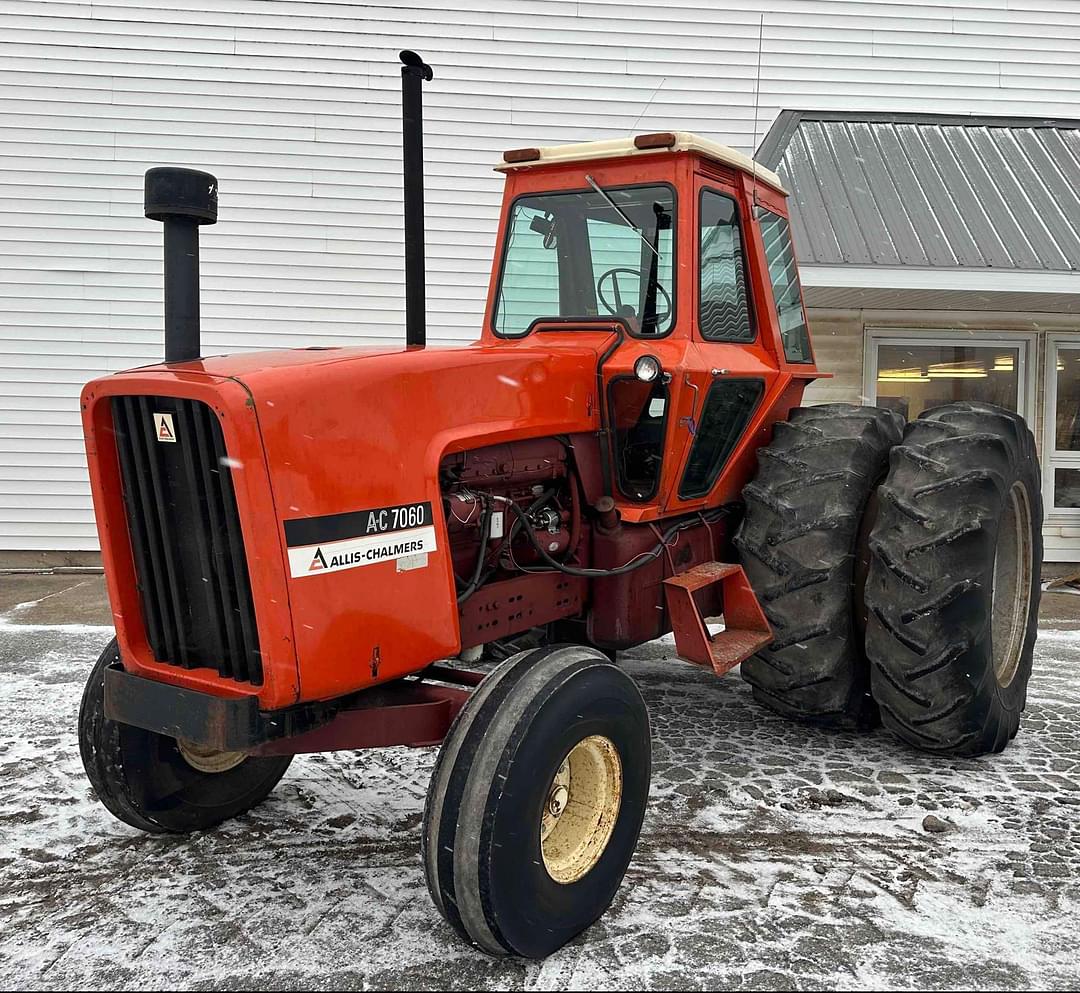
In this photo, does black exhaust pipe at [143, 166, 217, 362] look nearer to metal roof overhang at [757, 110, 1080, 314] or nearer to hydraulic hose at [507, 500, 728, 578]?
hydraulic hose at [507, 500, 728, 578]

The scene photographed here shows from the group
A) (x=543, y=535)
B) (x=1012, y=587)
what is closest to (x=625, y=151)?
(x=543, y=535)

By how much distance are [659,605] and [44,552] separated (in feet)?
24.7

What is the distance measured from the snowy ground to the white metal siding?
5.71 m

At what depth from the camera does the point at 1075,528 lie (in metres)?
9.51

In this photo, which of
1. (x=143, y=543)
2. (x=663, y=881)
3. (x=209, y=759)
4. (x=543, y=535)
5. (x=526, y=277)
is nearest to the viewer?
(x=143, y=543)

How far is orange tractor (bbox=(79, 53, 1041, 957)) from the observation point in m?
2.71

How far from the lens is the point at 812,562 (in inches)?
166

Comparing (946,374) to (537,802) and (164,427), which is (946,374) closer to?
(537,802)

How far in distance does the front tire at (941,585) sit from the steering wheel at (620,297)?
3.88 ft

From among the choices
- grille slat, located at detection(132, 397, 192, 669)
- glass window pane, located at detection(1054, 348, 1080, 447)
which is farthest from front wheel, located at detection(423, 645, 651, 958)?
glass window pane, located at detection(1054, 348, 1080, 447)

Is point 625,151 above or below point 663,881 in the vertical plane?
above

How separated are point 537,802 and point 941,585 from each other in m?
2.10

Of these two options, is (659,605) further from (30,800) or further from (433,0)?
(433,0)

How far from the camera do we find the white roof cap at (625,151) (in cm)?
398
